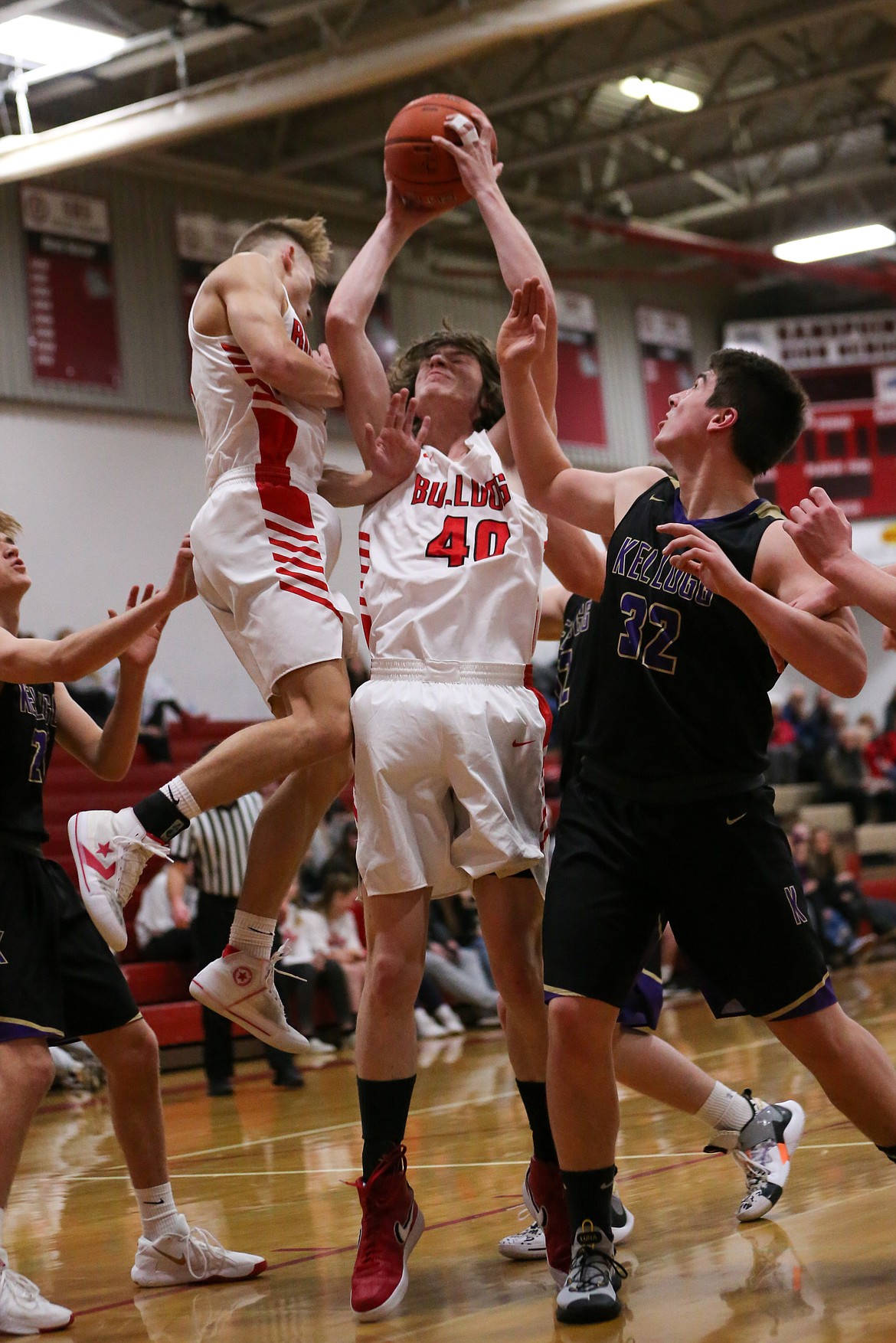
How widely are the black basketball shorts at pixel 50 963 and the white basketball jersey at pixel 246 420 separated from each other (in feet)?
3.73

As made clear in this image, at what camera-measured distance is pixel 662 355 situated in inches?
841

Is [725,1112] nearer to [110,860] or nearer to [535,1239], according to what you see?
[535,1239]

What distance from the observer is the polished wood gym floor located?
10.6 ft

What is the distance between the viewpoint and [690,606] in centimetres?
344

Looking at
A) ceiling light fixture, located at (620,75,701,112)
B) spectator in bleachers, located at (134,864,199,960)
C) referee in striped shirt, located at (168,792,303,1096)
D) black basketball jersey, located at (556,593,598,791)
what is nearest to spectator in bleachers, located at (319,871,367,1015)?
spectator in bleachers, located at (134,864,199,960)

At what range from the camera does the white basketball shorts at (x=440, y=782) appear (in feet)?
12.1

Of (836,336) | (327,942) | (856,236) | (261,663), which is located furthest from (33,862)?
(836,336)

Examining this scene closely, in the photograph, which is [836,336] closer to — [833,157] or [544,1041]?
[833,157]

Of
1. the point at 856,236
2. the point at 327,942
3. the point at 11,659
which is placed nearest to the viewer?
the point at 11,659

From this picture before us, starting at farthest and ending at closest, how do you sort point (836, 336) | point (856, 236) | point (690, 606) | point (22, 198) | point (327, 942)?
point (836, 336) < point (856, 236) < point (22, 198) < point (327, 942) < point (690, 606)

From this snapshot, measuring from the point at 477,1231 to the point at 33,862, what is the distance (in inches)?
64.9

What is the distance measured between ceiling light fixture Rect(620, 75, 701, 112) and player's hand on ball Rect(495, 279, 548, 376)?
13125mm

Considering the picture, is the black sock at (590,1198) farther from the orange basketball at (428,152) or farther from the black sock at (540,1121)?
the orange basketball at (428,152)

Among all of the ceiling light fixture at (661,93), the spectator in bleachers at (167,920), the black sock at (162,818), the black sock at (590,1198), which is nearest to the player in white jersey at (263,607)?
the black sock at (162,818)
